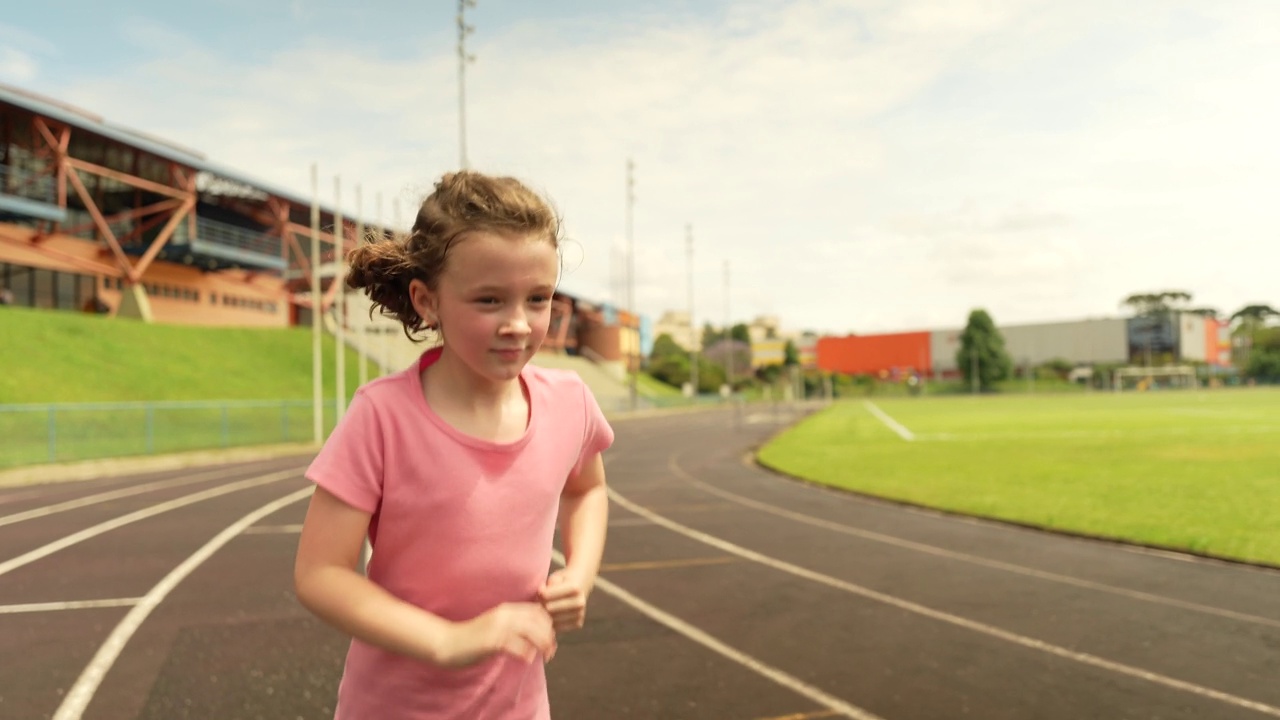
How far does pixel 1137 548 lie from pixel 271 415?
85.2 feet

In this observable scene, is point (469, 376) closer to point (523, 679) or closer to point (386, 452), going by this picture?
point (386, 452)

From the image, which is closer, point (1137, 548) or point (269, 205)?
point (1137, 548)

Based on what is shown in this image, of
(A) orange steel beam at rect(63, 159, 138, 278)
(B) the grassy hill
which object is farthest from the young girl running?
(A) orange steel beam at rect(63, 159, 138, 278)

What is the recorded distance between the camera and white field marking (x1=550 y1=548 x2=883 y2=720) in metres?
5.09

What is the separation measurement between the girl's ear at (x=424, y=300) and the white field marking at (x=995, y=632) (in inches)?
219

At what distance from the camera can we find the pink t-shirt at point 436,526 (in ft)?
5.00

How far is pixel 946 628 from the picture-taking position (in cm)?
672

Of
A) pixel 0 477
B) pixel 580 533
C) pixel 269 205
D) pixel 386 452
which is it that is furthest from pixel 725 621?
pixel 269 205

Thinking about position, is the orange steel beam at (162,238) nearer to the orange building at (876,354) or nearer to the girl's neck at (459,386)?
the girl's neck at (459,386)

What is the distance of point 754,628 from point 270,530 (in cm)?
736

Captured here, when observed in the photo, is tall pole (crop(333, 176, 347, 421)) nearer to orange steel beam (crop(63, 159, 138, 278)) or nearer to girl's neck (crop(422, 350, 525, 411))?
girl's neck (crop(422, 350, 525, 411))

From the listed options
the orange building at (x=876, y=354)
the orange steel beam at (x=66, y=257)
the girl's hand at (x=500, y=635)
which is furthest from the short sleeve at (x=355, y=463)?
the orange building at (x=876, y=354)

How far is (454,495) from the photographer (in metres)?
1.56

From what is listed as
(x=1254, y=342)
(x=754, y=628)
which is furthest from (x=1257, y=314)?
(x=754, y=628)
